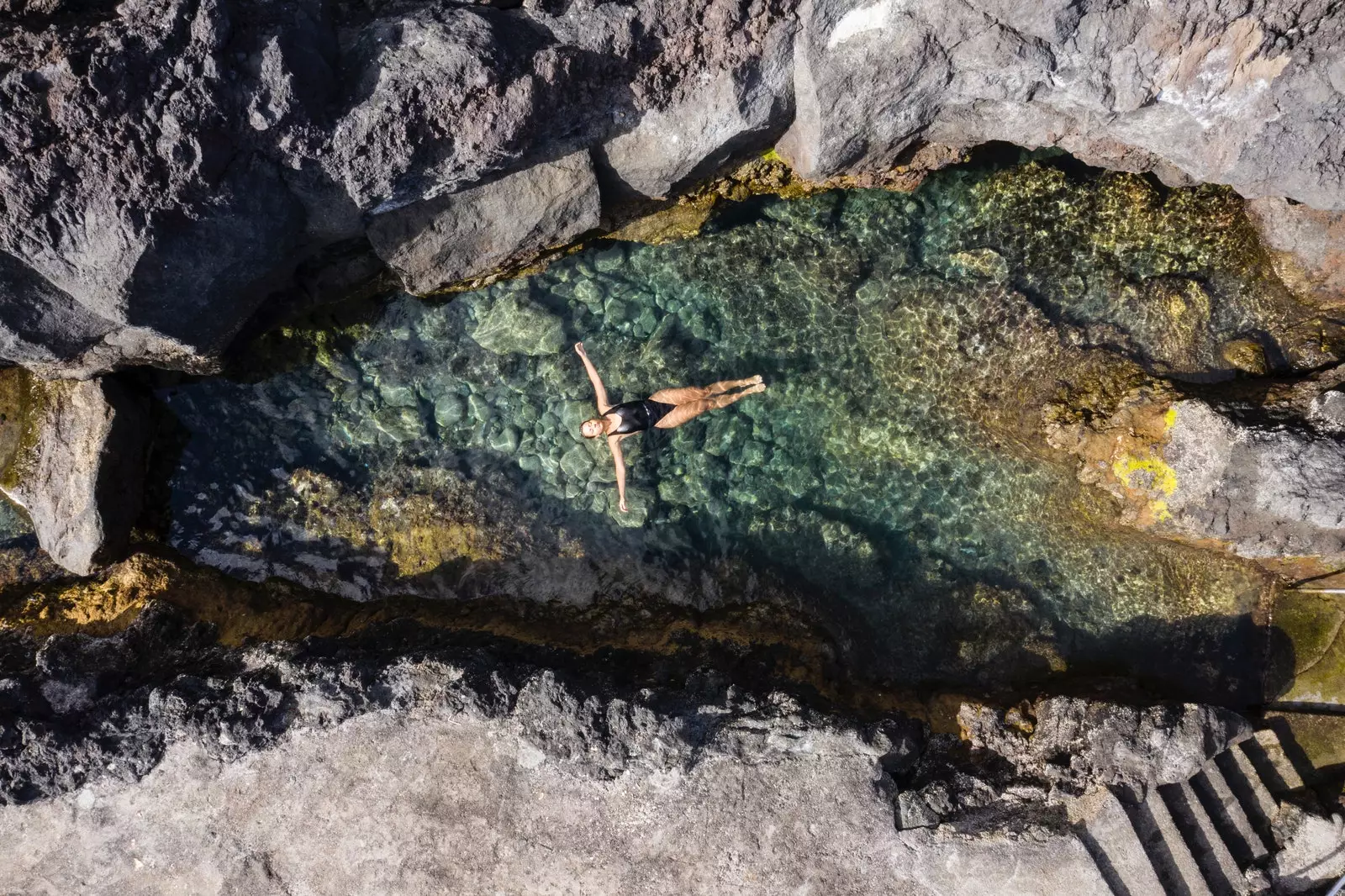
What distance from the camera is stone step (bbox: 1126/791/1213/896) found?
13.6ft

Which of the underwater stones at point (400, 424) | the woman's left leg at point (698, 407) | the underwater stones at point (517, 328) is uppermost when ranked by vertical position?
the underwater stones at point (517, 328)

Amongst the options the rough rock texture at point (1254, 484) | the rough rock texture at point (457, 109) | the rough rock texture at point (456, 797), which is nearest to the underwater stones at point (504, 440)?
the rough rock texture at point (457, 109)

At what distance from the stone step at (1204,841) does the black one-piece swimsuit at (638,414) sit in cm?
362

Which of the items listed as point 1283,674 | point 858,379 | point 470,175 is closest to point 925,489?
point 858,379

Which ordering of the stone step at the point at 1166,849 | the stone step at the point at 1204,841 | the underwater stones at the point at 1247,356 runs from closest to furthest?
the stone step at the point at 1166,849, the stone step at the point at 1204,841, the underwater stones at the point at 1247,356

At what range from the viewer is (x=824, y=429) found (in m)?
5.46

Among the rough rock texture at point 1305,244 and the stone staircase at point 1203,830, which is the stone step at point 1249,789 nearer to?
the stone staircase at point 1203,830

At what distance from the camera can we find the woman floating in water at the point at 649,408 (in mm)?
5098

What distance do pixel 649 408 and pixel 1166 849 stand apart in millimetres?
3870

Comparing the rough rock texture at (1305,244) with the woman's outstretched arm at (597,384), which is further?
the woman's outstretched arm at (597,384)

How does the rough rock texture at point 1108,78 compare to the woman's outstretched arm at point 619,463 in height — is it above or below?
above

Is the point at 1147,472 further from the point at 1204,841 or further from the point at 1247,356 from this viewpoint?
the point at 1204,841

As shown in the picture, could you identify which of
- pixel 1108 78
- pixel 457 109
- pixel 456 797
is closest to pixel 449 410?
pixel 457 109

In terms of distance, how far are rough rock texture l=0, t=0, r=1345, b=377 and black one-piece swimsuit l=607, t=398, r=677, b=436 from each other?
1.46 meters
